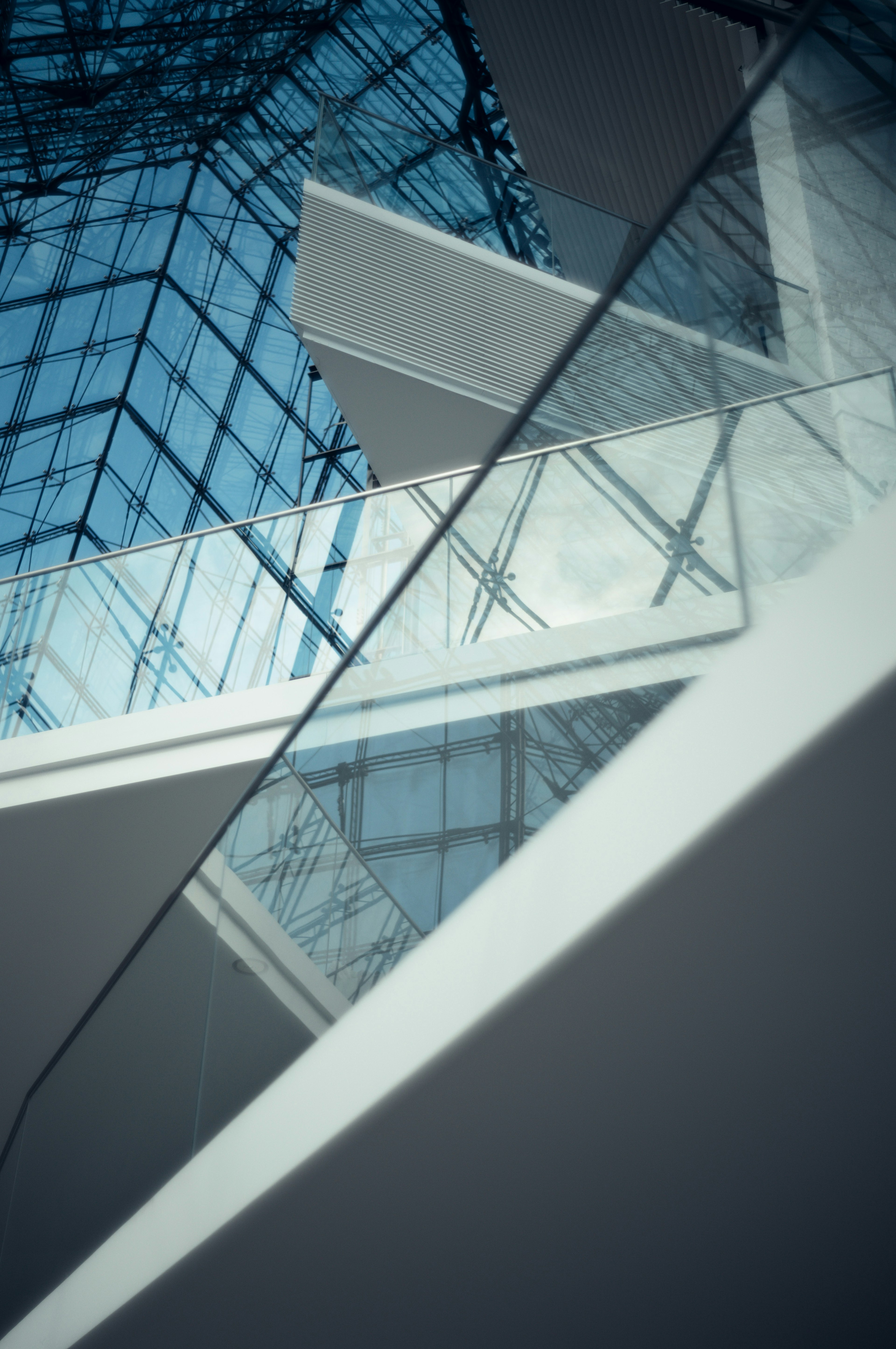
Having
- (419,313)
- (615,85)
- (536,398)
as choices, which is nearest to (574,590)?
(536,398)

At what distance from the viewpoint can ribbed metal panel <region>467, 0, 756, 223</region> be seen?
8.79 meters

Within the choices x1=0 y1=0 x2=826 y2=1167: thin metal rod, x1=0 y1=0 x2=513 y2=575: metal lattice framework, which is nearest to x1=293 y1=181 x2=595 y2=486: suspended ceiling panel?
x1=0 y1=0 x2=826 y2=1167: thin metal rod

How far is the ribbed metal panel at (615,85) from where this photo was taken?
8789mm

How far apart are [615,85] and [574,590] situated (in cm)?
875

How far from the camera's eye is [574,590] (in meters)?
2.65

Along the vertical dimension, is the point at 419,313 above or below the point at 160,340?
below

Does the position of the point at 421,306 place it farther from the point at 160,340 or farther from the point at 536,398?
the point at 160,340

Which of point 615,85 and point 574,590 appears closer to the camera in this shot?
point 574,590

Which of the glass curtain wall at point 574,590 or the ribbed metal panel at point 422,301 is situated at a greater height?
the ribbed metal panel at point 422,301

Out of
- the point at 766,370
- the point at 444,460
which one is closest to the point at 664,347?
the point at 766,370

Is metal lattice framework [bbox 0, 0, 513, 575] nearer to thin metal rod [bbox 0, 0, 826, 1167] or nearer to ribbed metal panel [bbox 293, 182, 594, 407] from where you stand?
ribbed metal panel [bbox 293, 182, 594, 407]

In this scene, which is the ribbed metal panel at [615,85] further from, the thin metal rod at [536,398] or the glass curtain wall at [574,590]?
the glass curtain wall at [574,590]

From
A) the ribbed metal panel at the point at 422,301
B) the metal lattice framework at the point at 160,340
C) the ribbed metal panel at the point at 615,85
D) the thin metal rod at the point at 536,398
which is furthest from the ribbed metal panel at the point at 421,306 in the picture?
the metal lattice framework at the point at 160,340

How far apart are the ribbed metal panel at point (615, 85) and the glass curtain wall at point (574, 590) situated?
7541 mm
